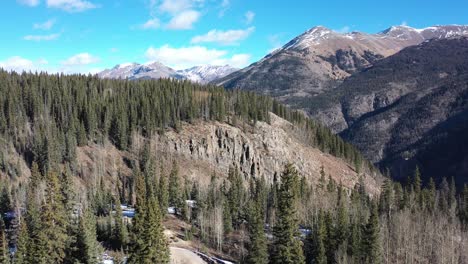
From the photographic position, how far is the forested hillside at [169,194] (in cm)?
6675

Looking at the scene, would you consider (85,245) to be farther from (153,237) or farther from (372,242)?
(372,242)

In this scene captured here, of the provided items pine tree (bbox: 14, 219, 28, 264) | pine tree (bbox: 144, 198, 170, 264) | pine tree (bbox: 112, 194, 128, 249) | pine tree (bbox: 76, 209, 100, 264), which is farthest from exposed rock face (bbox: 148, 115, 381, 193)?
pine tree (bbox: 144, 198, 170, 264)

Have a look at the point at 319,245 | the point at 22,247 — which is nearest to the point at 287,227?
the point at 319,245

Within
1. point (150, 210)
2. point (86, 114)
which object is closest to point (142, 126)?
point (86, 114)

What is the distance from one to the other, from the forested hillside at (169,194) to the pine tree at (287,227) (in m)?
0.18

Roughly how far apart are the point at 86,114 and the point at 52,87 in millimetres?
22703

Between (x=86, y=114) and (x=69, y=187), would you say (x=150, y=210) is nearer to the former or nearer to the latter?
(x=69, y=187)

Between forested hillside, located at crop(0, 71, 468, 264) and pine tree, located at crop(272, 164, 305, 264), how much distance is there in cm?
18

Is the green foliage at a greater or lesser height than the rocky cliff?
lesser

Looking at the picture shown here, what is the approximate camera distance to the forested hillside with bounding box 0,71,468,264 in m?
66.8

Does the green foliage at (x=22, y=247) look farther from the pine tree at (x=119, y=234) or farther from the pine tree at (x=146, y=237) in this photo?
the pine tree at (x=119, y=234)

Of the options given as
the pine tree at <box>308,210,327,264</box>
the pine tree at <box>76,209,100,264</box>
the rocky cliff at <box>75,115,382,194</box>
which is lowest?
the pine tree at <box>308,210,327,264</box>

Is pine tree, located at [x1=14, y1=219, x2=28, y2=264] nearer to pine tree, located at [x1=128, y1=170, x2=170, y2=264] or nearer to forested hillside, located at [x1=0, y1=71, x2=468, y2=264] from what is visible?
forested hillside, located at [x1=0, y1=71, x2=468, y2=264]

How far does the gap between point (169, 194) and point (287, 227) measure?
60.9 metres
